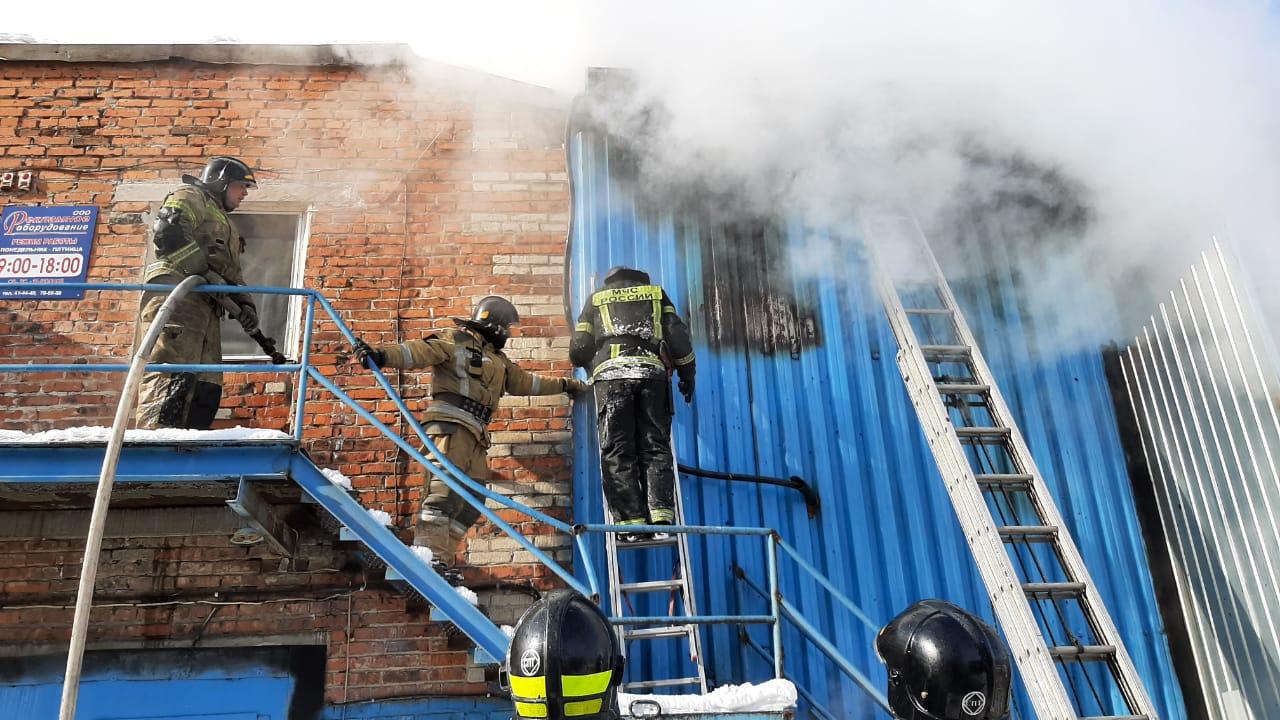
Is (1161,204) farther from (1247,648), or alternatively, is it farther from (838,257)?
(1247,648)

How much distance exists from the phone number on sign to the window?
101 cm

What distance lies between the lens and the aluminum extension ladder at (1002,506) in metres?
4.74

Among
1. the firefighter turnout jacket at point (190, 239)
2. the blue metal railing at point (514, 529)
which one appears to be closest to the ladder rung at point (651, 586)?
the blue metal railing at point (514, 529)

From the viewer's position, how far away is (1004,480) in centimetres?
546

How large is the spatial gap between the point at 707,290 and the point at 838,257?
1.03m

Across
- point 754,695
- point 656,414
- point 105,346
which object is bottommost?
point 754,695

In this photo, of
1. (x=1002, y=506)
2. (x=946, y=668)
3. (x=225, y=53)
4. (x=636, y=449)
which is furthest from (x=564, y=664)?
(x=225, y=53)

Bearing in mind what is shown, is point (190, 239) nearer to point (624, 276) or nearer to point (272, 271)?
point (272, 271)

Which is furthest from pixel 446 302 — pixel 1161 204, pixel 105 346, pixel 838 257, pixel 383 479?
pixel 1161 204

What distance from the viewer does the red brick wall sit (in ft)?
18.8

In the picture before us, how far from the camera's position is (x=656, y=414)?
5.71 meters

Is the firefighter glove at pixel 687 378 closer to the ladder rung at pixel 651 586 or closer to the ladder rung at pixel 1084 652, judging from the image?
the ladder rung at pixel 651 586

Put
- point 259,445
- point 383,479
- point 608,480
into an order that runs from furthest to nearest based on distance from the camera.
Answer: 1. point 383,479
2. point 608,480
3. point 259,445

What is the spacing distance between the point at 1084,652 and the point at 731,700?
178 cm
